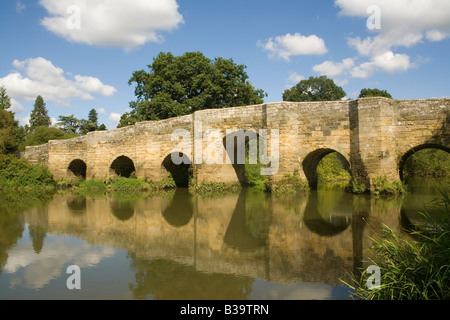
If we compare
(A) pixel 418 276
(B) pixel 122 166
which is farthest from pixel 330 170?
(A) pixel 418 276

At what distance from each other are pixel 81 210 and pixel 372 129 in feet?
32.1

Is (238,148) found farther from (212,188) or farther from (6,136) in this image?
(6,136)

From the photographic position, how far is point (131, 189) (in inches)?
658

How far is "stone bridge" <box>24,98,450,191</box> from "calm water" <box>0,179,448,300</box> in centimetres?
214

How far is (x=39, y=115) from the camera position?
5066cm

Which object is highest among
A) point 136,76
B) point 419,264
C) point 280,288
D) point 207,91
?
point 136,76

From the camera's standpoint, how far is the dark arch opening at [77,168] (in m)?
21.6

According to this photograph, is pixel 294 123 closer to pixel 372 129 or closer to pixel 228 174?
pixel 372 129

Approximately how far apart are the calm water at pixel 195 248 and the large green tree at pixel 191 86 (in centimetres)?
1283

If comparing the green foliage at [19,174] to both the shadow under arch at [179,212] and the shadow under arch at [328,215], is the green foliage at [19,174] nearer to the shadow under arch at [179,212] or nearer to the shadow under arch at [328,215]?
the shadow under arch at [179,212]

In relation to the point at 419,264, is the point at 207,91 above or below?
above

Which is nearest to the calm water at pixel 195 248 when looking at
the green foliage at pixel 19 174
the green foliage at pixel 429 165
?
the green foliage at pixel 19 174

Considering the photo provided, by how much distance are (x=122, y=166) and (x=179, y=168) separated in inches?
143
